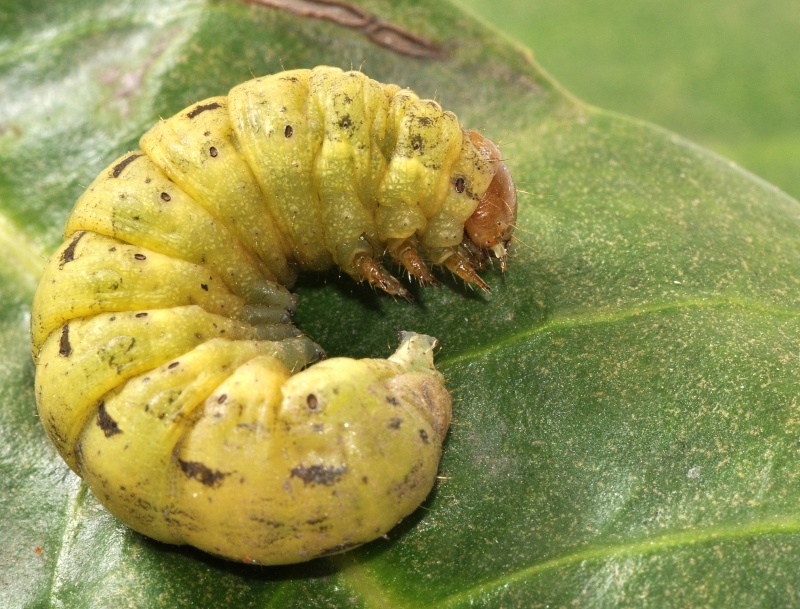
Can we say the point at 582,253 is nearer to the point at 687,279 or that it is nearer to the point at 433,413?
the point at 687,279

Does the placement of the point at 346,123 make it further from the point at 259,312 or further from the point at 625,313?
Answer: the point at 625,313

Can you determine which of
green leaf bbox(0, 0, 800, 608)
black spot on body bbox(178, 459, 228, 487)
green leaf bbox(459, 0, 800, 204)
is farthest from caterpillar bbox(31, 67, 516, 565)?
green leaf bbox(459, 0, 800, 204)

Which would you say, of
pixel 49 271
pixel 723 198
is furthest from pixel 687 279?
pixel 49 271

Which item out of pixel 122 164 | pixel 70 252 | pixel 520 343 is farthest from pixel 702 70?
pixel 70 252

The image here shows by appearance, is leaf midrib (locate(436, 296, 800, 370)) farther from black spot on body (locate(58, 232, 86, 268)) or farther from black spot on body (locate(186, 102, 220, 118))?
black spot on body (locate(58, 232, 86, 268))

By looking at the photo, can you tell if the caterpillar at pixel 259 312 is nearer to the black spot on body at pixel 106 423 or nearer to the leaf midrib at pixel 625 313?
the black spot on body at pixel 106 423
